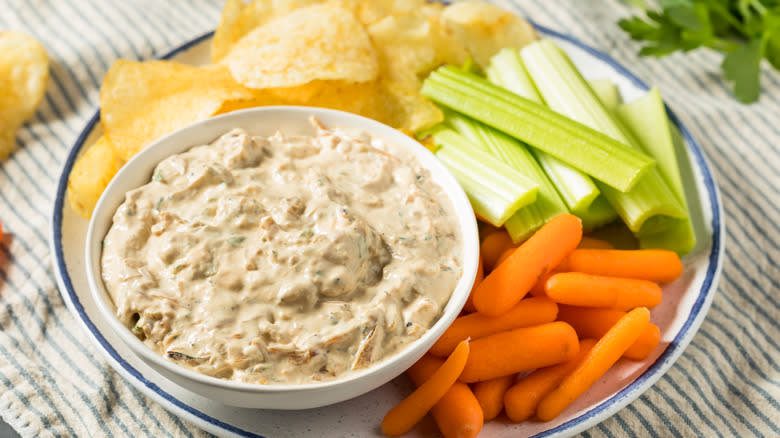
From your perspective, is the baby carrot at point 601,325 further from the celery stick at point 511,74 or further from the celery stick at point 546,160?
the celery stick at point 511,74

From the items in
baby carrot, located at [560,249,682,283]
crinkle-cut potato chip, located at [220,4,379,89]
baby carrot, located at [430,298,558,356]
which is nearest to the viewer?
baby carrot, located at [430,298,558,356]

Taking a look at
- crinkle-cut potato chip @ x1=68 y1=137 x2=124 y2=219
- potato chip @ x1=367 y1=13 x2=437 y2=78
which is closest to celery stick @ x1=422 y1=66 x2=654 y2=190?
potato chip @ x1=367 y1=13 x2=437 y2=78

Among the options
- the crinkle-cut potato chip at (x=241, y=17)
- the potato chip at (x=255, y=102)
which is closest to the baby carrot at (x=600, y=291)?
the potato chip at (x=255, y=102)

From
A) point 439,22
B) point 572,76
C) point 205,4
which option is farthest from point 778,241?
point 205,4

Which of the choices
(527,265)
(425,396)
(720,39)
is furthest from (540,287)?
(720,39)

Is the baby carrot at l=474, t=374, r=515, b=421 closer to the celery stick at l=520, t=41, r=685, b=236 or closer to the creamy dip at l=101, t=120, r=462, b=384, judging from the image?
the creamy dip at l=101, t=120, r=462, b=384

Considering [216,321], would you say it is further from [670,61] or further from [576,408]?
[670,61]
